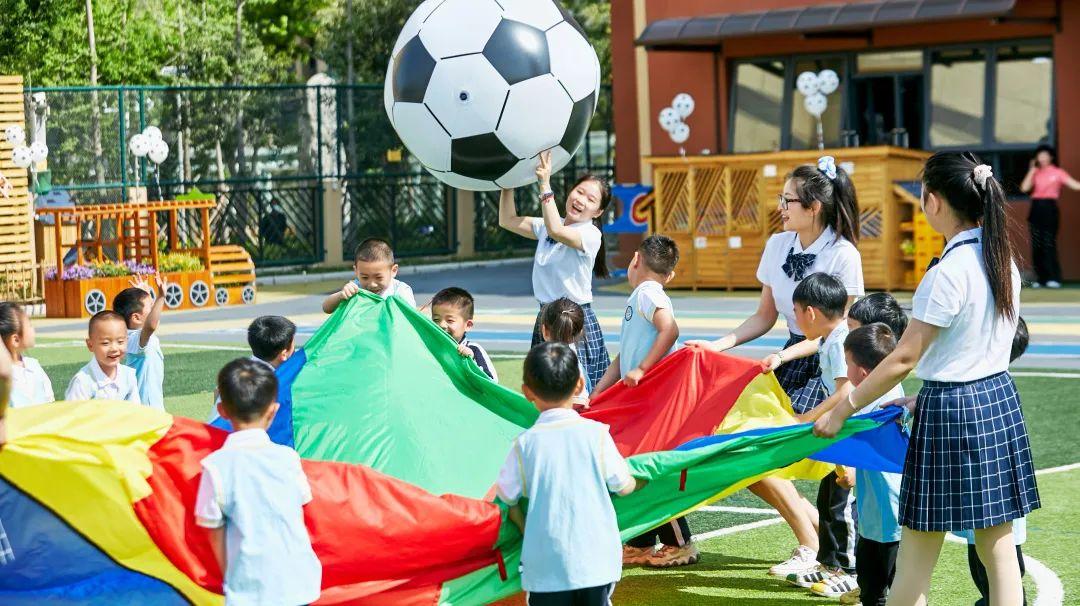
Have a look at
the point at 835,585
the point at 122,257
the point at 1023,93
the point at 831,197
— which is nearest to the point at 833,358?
the point at 831,197

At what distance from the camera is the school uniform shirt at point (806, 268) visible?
6.34 meters

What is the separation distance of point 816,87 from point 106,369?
14.8m

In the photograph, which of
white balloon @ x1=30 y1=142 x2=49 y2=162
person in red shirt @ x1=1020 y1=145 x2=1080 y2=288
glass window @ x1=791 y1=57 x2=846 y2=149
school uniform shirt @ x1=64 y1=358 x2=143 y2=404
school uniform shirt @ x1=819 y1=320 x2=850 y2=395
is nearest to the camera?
school uniform shirt @ x1=819 y1=320 x2=850 y2=395

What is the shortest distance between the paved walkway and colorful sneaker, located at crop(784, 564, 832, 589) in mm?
6786

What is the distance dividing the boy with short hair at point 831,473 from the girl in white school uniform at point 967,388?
0.59 metres

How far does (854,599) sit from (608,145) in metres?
25.5

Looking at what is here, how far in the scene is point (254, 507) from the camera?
446 centimetres

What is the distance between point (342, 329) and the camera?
21.7ft

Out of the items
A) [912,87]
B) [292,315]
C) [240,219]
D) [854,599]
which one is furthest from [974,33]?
[854,599]

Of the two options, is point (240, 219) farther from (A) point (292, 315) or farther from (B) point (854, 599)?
(B) point (854, 599)

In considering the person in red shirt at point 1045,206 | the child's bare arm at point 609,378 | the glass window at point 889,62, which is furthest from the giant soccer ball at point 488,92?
the glass window at point 889,62

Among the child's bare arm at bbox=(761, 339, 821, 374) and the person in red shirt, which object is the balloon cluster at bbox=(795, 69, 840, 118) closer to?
the person in red shirt

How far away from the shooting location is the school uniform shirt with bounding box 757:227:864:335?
6344 mm

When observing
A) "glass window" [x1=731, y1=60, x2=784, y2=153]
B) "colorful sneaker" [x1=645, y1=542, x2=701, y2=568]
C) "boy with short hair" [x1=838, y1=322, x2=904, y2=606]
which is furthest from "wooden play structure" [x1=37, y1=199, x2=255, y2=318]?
"boy with short hair" [x1=838, y1=322, x2=904, y2=606]
